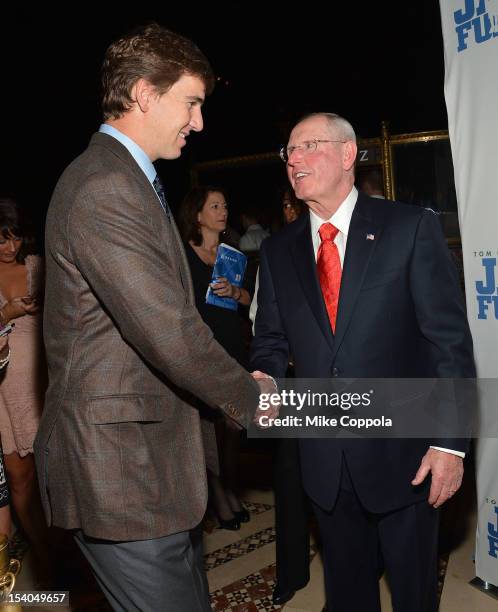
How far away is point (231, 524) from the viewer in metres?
3.56

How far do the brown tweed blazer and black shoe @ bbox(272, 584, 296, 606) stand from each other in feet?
5.12

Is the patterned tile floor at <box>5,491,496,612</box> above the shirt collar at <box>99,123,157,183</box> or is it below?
below

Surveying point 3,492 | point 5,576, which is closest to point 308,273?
point 5,576

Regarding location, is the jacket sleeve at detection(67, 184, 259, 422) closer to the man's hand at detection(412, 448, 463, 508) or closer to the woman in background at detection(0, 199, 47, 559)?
the man's hand at detection(412, 448, 463, 508)

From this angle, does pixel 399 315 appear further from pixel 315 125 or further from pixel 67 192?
pixel 67 192

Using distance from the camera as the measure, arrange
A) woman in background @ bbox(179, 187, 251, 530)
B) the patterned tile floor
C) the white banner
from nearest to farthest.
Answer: the white banner → the patterned tile floor → woman in background @ bbox(179, 187, 251, 530)

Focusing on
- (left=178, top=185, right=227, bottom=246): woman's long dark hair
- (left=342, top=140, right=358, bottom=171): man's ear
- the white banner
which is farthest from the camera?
(left=178, top=185, right=227, bottom=246): woman's long dark hair

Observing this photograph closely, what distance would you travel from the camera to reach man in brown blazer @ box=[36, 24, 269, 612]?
4.19ft

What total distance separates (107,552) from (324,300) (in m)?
1.01

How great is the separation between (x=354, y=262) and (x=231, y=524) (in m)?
2.33

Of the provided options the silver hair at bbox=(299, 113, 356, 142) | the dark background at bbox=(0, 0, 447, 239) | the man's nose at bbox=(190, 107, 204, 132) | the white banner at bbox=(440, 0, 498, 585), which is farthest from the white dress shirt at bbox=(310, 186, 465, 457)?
the dark background at bbox=(0, 0, 447, 239)

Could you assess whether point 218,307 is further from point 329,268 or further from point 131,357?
point 131,357

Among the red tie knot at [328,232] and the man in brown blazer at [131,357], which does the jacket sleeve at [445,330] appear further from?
the man in brown blazer at [131,357]

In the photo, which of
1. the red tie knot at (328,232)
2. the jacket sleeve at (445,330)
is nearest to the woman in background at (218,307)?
the red tie knot at (328,232)
